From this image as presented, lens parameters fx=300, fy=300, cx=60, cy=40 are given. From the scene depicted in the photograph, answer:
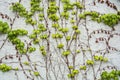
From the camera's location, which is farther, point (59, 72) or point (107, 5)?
point (107, 5)

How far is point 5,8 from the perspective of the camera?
450 centimetres

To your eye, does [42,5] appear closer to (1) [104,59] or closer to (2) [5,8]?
(2) [5,8]

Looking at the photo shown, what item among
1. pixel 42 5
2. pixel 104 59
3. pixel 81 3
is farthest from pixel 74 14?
pixel 104 59

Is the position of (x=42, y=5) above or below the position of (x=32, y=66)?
above

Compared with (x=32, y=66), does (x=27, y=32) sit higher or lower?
higher

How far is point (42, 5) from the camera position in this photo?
14.9 feet

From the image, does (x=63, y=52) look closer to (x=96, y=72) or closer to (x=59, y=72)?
(x=59, y=72)

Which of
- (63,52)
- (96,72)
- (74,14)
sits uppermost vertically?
(74,14)

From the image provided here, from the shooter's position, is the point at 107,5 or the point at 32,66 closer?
the point at 32,66

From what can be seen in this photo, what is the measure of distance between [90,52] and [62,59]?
42 centimetres

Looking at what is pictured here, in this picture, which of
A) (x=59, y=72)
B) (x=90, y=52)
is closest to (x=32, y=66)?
(x=59, y=72)

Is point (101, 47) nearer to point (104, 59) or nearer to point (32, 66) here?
point (104, 59)

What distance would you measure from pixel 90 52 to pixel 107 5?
0.79 m

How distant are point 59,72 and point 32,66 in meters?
0.40
